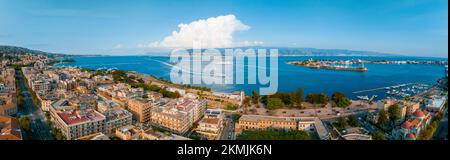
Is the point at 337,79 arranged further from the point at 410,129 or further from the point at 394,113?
the point at 410,129

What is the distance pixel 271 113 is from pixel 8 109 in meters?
4.29

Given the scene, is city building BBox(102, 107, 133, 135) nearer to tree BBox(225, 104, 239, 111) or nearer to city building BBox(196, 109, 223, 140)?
city building BBox(196, 109, 223, 140)

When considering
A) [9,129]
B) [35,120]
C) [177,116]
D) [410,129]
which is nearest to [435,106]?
[410,129]

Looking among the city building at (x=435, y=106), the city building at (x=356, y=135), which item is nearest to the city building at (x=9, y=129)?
the city building at (x=356, y=135)

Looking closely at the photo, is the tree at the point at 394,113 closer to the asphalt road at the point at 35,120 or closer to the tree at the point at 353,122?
the tree at the point at 353,122

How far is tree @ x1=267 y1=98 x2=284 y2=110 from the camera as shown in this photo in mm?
4926

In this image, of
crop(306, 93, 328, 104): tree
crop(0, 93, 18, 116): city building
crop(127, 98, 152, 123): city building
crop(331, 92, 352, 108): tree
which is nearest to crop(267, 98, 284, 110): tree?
crop(306, 93, 328, 104): tree

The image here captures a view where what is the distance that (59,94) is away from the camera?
5.70m

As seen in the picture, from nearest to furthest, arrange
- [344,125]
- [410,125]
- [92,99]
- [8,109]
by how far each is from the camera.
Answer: [410,125] < [344,125] < [8,109] < [92,99]
